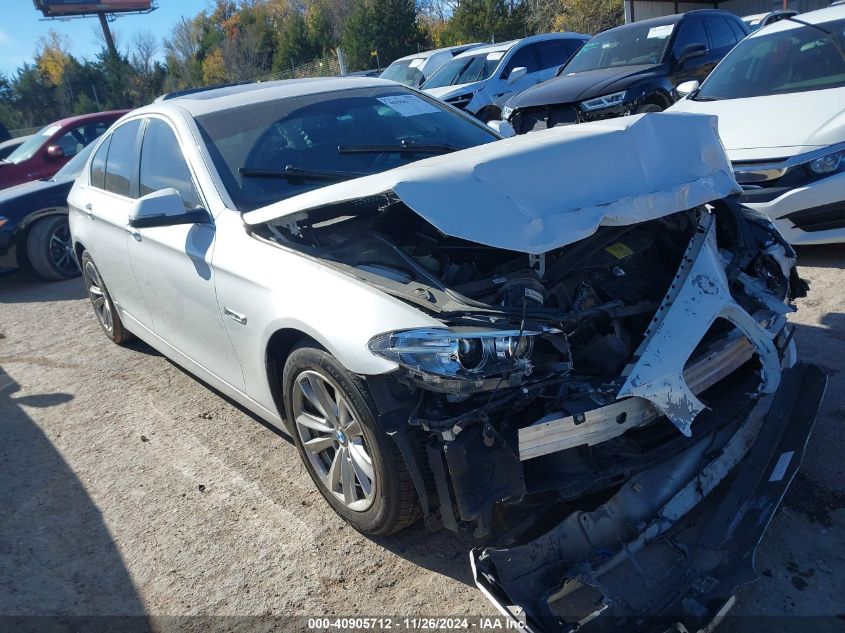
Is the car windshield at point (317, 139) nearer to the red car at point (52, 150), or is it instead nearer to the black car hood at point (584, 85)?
the black car hood at point (584, 85)

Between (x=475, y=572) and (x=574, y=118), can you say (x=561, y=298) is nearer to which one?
(x=475, y=572)

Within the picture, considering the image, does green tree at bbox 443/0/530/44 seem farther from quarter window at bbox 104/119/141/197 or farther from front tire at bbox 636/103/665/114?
quarter window at bbox 104/119/141/197

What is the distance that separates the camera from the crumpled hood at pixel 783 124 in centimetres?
482

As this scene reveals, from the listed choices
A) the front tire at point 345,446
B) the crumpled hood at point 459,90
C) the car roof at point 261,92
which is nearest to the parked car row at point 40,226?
the car roof at point 261,92

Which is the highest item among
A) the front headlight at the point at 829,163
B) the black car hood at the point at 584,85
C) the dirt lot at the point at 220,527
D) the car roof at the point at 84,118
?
the car roof at the point at 84,118

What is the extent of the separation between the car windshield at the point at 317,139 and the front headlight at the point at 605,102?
4734 mm

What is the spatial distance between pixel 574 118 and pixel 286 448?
6400mm

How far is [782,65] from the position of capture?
19.7 feet

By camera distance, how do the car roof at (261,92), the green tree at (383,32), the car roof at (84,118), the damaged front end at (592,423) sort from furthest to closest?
the green tree at (383,32) → the car roof at (84,118) → the car roof at (261,92) → the damaged front end at (592,423)

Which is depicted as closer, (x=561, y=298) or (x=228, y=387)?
(x=561, y=298)

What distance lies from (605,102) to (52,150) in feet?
26.4

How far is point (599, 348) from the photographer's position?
2473 millimetres

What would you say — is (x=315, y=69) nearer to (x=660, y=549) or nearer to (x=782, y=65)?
(x=782, y=65)

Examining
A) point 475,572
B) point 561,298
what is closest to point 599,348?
point 561,298
